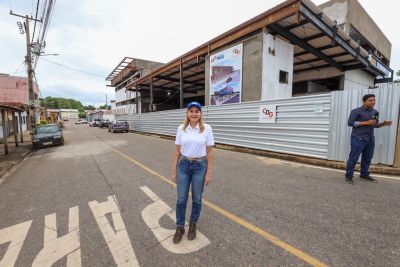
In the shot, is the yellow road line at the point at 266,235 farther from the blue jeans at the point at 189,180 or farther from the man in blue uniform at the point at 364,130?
the man in blue uniform at the point at 364,130

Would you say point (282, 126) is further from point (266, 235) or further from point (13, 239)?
point (13, 239)

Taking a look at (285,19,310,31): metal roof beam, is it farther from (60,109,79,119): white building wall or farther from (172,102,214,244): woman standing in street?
(60,109,79,119): white building wall

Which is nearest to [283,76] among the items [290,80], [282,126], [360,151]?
[290,80]

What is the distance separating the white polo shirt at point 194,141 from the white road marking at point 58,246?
5.87 feet

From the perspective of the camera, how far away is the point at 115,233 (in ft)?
9.15

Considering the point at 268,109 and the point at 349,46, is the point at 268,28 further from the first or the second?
the point at 349,46

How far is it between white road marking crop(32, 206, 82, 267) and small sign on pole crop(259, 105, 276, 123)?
7196mm

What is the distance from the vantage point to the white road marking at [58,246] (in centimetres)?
228

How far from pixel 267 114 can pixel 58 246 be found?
7.66 metres

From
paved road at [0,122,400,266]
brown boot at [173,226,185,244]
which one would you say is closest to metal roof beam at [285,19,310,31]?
paved road at [0,122,400,266]

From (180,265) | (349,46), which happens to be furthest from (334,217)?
(349,46)

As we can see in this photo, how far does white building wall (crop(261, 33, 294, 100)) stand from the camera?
1010 cm

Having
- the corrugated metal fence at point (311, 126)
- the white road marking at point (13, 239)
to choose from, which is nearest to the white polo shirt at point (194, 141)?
the white road marking at point (13, 239)

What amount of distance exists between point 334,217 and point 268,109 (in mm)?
5643
